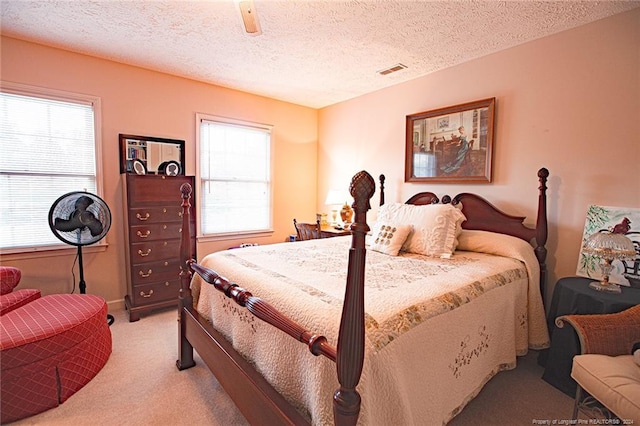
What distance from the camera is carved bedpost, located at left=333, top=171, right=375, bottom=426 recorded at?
0.88 metres

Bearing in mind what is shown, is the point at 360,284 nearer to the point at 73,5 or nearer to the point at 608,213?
the point at 608,213

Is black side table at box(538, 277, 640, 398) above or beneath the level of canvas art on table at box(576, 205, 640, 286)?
beneath

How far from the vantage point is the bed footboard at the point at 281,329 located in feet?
2.90

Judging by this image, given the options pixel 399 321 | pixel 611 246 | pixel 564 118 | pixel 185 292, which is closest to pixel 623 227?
pixel 611 246

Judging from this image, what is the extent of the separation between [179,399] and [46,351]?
0.83m

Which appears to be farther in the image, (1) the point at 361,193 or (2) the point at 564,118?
(2) the point at 564,118

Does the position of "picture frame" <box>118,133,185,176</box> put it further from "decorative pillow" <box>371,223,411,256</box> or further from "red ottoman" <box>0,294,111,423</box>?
"decorative pillow" <box>371,223,411,256</box>

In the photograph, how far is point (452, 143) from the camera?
3070mm

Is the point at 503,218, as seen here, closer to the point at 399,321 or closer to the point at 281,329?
the point at 399,321

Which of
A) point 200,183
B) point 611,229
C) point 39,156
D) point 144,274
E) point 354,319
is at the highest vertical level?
point 39,156

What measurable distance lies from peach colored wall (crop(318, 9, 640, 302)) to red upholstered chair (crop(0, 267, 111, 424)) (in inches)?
130

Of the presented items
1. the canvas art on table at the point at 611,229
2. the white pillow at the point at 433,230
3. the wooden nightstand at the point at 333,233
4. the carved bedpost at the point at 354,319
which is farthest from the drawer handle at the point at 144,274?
the canvas art on table at the point at 611,229

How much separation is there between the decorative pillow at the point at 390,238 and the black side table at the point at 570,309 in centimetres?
110

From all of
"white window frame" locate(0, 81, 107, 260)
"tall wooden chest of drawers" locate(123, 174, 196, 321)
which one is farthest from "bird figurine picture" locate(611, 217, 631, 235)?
"white window frame" locate(0, 81, 107, 260)
